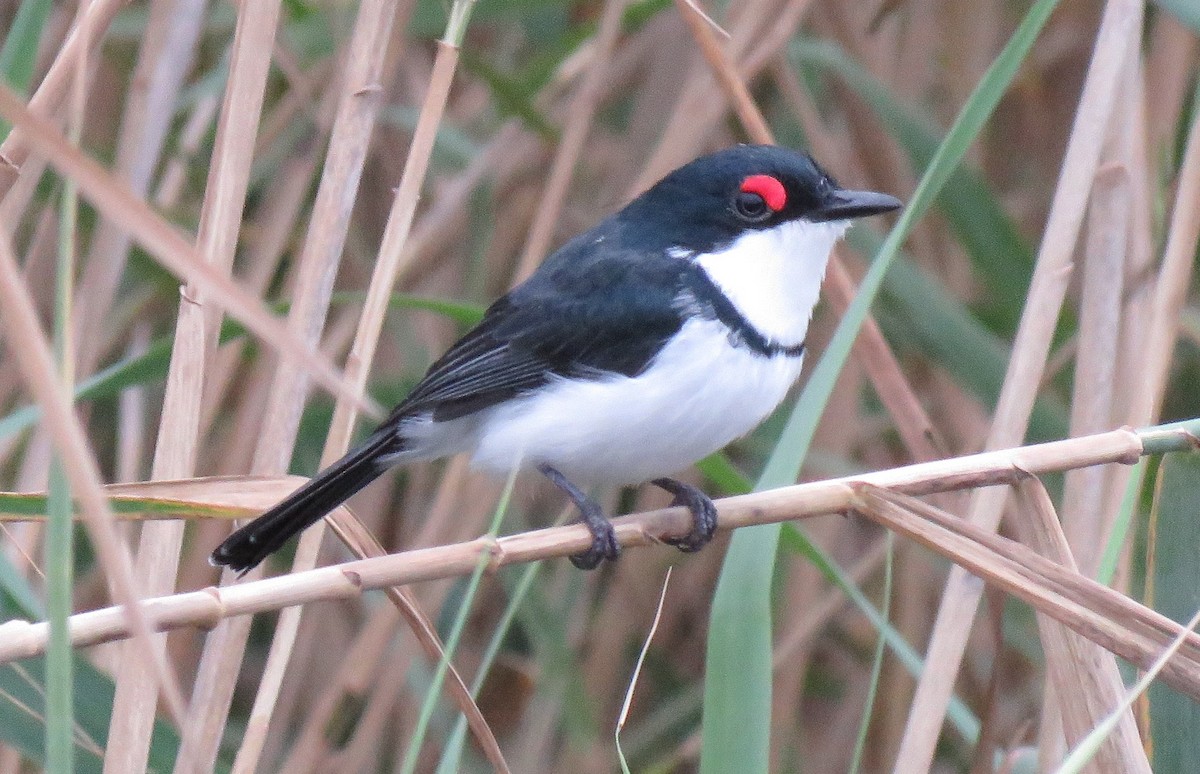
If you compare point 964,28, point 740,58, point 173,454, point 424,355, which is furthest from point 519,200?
point 173,454

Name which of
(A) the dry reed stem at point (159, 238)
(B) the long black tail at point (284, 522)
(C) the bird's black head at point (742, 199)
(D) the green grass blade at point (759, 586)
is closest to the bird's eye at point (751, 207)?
(C) the bird's black head at point (742, 199)

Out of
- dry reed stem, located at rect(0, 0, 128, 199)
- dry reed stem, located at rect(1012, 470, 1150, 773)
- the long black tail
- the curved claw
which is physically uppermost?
dry reed stem, located at rect(0, 0, 128, 199)

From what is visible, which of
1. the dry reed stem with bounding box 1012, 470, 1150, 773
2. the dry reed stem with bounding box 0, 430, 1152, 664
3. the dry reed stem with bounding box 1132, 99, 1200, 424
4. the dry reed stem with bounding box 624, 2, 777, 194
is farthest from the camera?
the dry reed stem with bounding box 624, 2, 777, 194

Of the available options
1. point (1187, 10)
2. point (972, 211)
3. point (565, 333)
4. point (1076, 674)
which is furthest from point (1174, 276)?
point (565, 333)

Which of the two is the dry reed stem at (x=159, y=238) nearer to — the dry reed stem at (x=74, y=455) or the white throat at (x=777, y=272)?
the dry reed stem at (x=74, y=455)

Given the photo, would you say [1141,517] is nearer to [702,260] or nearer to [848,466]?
[702,260]

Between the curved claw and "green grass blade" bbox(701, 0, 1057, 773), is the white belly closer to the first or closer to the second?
the curved claw

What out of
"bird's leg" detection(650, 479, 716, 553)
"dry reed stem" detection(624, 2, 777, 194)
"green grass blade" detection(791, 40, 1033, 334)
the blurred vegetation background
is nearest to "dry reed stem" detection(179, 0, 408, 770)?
the blurred vegetation background
